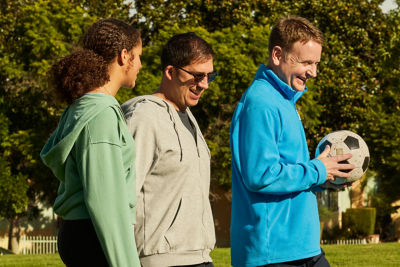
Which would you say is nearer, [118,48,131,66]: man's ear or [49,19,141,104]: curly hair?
[49,19,141,104]: curly hair

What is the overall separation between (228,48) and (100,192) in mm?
26411

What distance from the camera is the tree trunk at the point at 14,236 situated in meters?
36.9

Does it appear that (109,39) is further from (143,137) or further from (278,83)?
(278,83)

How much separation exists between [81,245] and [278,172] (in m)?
1.44

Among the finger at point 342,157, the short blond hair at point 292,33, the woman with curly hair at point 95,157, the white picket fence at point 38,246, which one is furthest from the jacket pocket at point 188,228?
the white picket fence at point 38,246

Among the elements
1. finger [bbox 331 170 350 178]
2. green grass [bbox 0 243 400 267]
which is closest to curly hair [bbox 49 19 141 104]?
finger [bbox 331 170 350 178]

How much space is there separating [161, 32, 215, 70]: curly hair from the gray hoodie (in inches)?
18.0

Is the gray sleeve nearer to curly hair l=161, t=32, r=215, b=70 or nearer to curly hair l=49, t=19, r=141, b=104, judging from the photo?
curly hair l=161, t=32, r=215, b=70

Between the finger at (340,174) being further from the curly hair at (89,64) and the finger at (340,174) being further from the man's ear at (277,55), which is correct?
the curly hair at (89,64)

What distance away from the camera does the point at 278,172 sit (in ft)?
13.5

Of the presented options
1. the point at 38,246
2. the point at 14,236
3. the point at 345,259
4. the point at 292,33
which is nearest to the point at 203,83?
the point at 292,33

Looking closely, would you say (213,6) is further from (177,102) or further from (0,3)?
(177,102)

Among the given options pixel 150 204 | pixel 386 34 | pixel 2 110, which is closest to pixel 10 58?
pixel 2 110

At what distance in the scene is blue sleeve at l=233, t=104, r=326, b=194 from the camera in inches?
161
